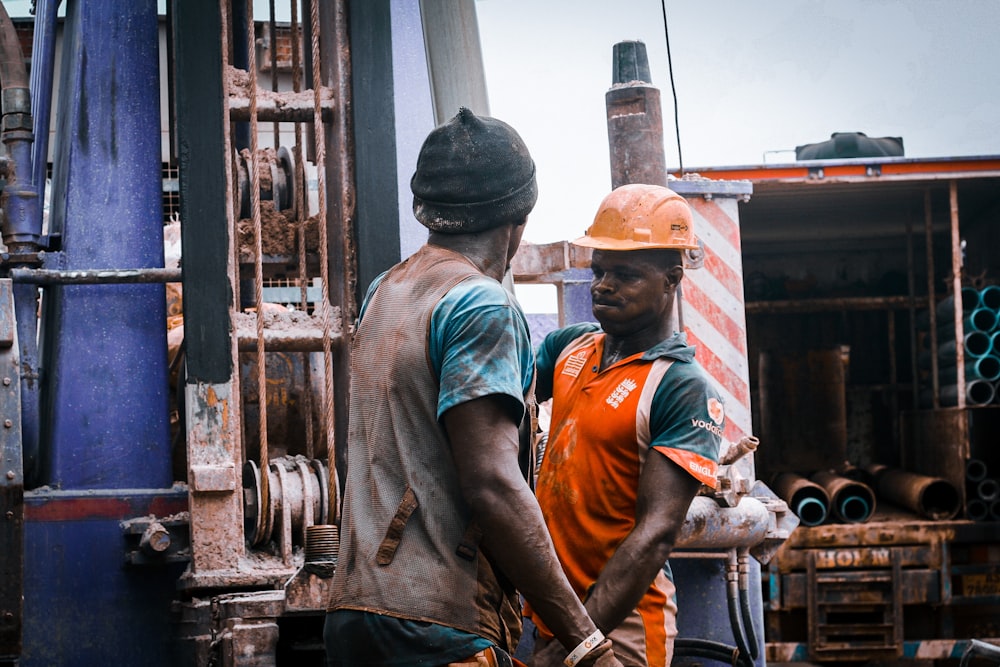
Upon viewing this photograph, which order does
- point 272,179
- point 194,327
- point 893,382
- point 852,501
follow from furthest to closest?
1. point 893,382
2. point 852,501
3. point 272,179
4. point 194,327

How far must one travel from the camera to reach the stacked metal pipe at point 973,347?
773 cm

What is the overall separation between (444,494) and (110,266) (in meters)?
2.10

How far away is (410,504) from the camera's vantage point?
226 centimetres

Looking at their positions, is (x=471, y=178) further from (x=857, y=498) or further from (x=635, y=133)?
(x=857, y=498)

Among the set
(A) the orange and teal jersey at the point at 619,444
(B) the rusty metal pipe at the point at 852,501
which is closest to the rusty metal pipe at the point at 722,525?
(A) the orange and teal jersey at the point at 619,444

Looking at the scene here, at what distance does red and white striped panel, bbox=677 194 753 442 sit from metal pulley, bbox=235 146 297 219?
185cm

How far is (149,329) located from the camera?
3992mm

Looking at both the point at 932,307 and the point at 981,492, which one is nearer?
the point at 981,492

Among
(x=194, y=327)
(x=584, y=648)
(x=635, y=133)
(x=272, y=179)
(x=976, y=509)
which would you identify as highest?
(x=635, y=133)

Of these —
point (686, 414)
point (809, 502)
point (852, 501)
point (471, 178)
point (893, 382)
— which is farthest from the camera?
point (893, 382)

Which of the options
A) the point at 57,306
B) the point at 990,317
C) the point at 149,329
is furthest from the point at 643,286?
the point at 990,317

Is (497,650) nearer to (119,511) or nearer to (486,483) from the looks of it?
(486,483)

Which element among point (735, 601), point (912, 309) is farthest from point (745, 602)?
point (912, 309)

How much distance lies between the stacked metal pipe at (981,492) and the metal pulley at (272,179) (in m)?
5.01
